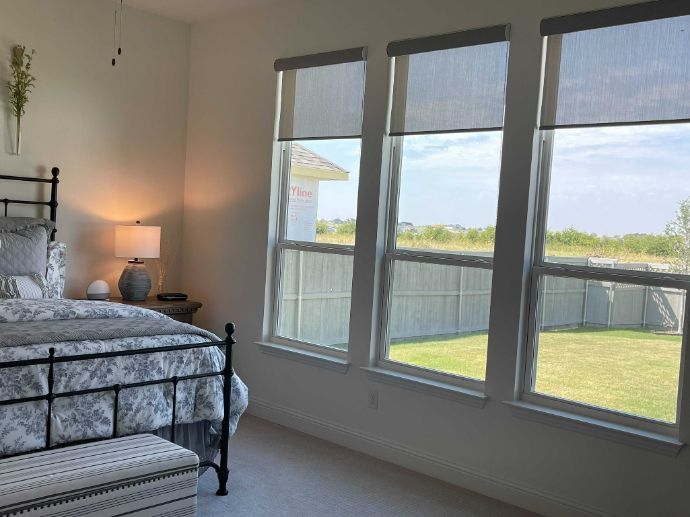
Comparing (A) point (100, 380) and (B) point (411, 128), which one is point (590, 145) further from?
(A) point (100, 380)

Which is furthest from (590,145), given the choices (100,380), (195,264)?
(195,264)

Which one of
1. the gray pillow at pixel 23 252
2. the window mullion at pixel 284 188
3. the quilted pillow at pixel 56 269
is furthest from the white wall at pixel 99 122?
the window mullion at pixel 284 188

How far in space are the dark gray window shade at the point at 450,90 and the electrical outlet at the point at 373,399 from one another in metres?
1.55

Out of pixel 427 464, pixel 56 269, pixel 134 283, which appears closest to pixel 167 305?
pixel 134 283

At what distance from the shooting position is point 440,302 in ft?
13.2

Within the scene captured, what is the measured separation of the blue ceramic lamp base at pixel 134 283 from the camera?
4.98 m

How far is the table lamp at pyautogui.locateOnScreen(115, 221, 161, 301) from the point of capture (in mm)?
4977

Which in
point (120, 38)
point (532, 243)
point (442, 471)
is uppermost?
point (120, 38)

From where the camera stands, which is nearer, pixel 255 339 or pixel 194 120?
pixel 255 339

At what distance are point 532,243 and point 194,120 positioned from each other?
2.99 m

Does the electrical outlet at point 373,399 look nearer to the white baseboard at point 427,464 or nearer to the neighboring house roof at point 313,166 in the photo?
the white baseboard at point 427,464

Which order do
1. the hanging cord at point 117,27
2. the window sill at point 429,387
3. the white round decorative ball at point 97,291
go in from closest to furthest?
the window sill at point 429,387
the white round decorative ball at point 97,291
the hanging cord at point 117,27

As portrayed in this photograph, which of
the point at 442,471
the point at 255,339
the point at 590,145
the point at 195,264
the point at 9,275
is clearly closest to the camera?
the point at 590,145

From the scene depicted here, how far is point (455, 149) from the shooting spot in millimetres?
3992
